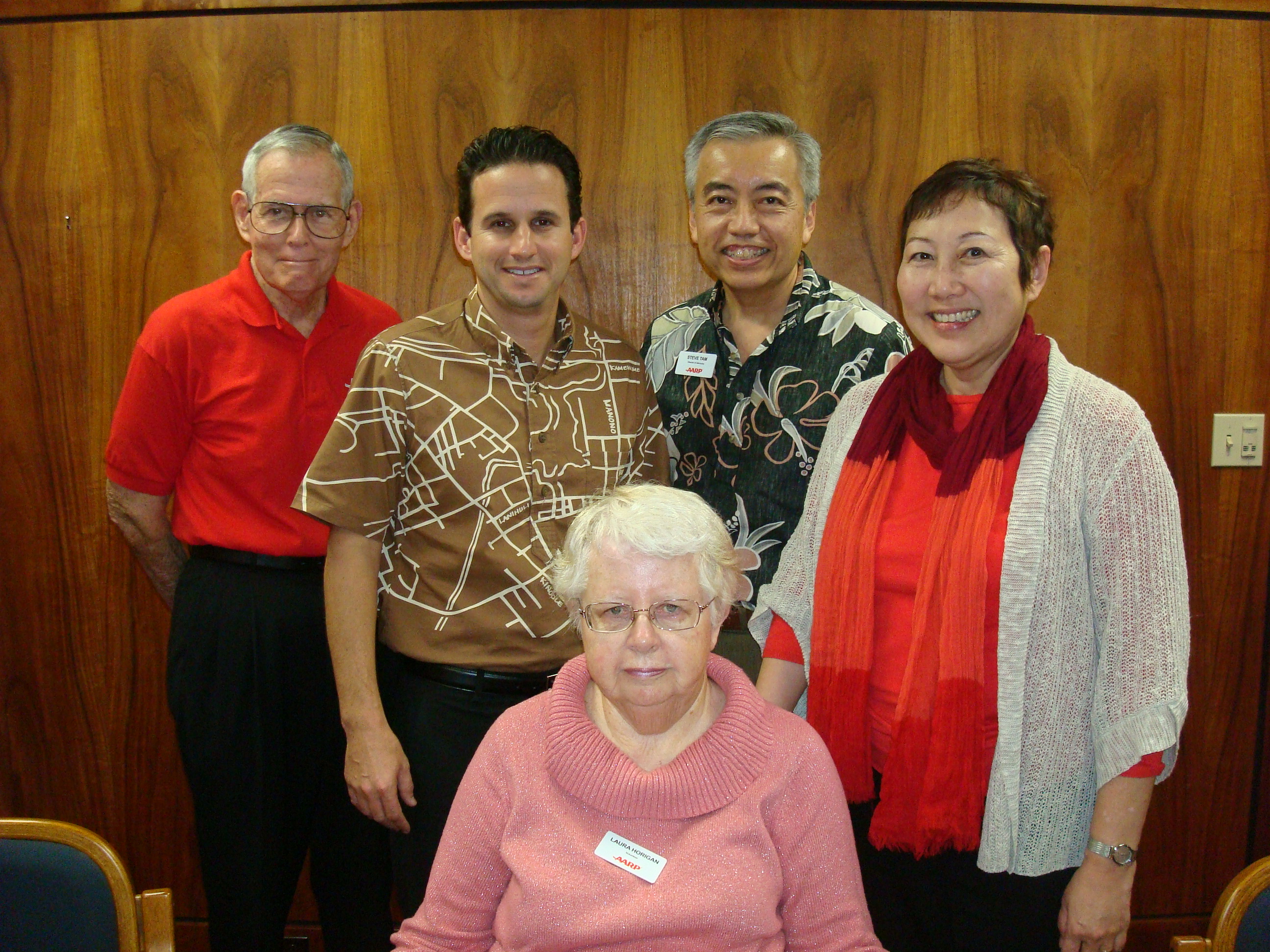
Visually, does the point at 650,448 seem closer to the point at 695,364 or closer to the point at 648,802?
the point at 695,364

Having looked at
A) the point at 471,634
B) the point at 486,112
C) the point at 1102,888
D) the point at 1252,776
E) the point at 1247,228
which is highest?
the point at 486,112

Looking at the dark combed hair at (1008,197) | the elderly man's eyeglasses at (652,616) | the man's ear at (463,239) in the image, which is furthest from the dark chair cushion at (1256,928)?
the man's ear at (463,239)

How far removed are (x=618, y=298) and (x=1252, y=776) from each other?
243cm

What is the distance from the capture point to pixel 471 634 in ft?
5.78

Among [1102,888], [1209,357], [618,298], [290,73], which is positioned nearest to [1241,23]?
[1209,357]

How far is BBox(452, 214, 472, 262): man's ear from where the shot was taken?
190 centimetres

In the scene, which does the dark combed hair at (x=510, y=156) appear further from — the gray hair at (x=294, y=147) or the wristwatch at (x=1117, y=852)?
the wristwatch at (x=1117, y=852)

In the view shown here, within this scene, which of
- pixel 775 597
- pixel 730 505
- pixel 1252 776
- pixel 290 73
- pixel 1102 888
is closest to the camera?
pixel 1102 888

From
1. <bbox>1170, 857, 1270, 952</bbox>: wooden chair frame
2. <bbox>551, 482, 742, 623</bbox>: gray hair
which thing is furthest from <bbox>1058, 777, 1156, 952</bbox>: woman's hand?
<bbox>551, 482, 742, 623</bbox>: gray hair

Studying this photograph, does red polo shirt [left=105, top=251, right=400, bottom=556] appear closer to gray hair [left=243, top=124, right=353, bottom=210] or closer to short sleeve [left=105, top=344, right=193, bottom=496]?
short sleeve [left=105, top=344, right=193, bottom=496]

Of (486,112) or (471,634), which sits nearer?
(471,634)

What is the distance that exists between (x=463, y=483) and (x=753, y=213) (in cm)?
86

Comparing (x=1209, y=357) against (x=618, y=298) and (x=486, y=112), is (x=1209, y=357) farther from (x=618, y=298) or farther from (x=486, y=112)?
(x=486, y=112)

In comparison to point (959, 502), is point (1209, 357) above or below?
above
